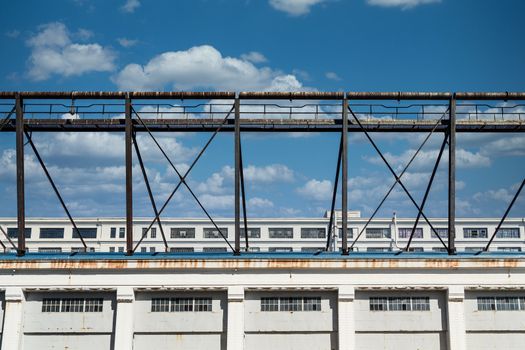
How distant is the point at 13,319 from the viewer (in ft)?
78.8

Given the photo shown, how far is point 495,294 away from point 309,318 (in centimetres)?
788

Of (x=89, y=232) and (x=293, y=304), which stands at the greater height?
(x=89, y=232)

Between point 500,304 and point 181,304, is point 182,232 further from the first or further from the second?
point 500,304

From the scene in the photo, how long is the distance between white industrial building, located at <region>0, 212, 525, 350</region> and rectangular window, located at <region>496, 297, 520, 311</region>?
0.04 m

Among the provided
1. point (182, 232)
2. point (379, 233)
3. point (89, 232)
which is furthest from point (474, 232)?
point (89, 232)

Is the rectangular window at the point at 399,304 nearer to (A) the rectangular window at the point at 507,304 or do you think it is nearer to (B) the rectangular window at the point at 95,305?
(A) the rectangular window at the point at 507,304

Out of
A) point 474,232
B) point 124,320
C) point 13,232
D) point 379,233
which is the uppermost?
point 474,232

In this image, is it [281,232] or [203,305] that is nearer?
[203,305]

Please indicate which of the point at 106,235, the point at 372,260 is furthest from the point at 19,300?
the point at 106,235

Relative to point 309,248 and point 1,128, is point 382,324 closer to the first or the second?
point 1,128

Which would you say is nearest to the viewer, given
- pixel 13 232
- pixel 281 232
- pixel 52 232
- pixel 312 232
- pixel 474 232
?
pixel 13 232

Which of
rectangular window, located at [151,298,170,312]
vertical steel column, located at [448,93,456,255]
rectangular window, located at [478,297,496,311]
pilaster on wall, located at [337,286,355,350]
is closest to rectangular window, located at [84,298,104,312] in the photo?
rectangular window, located at [151,298,170,312]

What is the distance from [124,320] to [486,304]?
14996 millimetres

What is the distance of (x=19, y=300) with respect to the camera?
78.9ft
